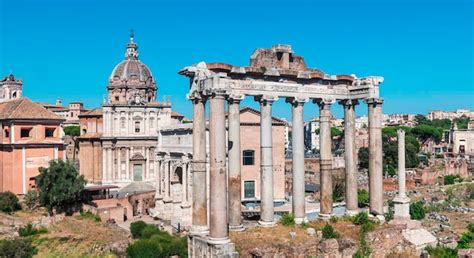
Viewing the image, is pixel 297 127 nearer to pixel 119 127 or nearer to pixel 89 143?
pixel 119 127

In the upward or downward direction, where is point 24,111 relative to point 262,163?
upward

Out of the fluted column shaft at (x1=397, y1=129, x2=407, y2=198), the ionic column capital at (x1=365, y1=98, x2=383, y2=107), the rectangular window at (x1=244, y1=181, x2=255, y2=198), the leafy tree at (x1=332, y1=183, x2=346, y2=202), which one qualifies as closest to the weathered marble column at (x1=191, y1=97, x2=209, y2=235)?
the ionic column capital at (x1=365, y1=98, x2=383, y2=107)

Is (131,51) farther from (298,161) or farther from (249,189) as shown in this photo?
(298,161)

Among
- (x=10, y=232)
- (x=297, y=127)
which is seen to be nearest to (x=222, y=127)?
(x=297, y=127)

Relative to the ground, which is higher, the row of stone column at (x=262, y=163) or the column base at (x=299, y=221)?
the row of stone column at (x=262, y=163)

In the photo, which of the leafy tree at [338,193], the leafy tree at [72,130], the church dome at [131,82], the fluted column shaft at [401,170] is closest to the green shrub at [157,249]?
the fluted column shaft at [401,170]

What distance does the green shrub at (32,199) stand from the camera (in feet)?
108

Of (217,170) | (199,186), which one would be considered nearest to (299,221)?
(199,186)

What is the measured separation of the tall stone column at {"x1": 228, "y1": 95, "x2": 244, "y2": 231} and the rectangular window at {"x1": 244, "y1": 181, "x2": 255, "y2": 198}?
22.6m

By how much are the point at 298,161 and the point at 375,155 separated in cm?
302

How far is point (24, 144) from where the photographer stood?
35.4 m

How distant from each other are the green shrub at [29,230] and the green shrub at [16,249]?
3.28 metres

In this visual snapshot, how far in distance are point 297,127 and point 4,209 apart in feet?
74.5

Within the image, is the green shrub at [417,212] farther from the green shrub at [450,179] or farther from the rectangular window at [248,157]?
the green shrub at [450,179]
